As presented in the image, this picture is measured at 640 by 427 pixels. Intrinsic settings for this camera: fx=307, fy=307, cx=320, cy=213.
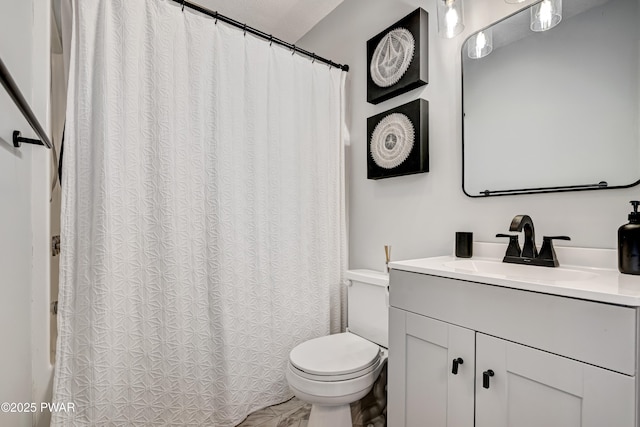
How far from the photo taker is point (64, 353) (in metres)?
1.20

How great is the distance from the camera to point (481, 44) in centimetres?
139

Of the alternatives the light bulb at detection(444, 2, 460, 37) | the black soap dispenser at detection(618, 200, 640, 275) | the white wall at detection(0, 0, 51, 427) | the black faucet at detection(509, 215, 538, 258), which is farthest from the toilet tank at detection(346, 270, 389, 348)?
the white wall at detection(0, 0, 51, 427)

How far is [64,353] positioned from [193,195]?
803 mm

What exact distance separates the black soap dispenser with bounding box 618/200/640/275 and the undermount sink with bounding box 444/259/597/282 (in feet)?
0.28

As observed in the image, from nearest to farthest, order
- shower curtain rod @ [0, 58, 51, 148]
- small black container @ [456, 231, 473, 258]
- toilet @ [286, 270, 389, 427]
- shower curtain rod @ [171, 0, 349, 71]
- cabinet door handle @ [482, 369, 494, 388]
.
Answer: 1. shower curtain rod @ [0, 58, 51, 148]
2. cabinet door handle @ [482, 369, 494, 388]
3. toilet @ [286, 270, 389, 427]
4. small black container @ [456, 231, 473, 258]
5. shower curtain rod @ [171, 0, 349, 71]

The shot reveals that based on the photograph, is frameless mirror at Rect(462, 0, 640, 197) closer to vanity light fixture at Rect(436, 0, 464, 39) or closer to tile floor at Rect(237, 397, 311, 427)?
vanity light fixture at Rect(436, 0, 464, 39)

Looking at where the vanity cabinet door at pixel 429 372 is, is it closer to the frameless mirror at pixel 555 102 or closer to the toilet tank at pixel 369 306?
the toilet tank at pixel 369 306

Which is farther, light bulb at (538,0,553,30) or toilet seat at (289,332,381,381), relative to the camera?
toilet seat at (289,332,381,381)

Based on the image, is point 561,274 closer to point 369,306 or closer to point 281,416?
point 369,306

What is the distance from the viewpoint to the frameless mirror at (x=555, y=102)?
105 cm

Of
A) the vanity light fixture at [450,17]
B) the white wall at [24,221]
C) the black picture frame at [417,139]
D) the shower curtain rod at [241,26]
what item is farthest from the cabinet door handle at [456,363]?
the shower curtain rod at [241,26]

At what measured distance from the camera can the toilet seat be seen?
1301mm

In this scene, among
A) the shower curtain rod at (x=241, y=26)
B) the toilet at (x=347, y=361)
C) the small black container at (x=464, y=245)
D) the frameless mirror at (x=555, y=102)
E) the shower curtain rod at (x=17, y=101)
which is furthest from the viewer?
the shower curtain rod at (x=241, y=26)

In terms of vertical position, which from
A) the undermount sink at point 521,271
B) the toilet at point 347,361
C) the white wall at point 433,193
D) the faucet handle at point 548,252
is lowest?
the toilet at point 347,361
